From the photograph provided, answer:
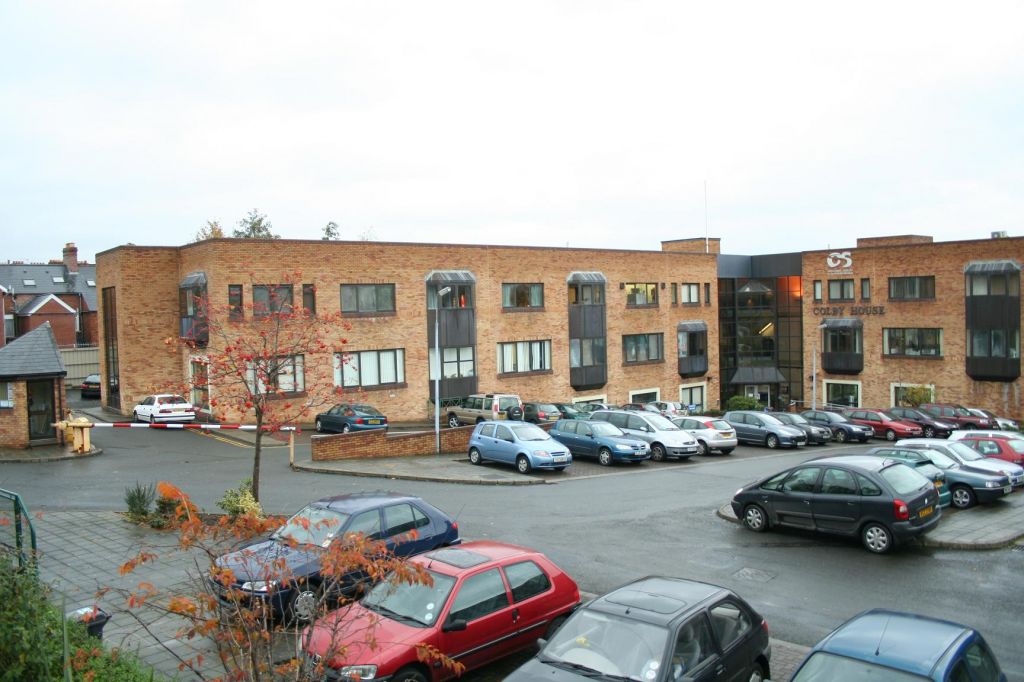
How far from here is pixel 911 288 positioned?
5141 cm

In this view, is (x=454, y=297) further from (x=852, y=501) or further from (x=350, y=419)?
(x=852, y=501)

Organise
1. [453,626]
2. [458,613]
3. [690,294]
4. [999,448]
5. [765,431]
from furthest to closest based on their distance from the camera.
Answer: [690,294], [765,431], [999,448], [458,613], [453,626]

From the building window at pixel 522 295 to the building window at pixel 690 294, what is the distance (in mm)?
12342

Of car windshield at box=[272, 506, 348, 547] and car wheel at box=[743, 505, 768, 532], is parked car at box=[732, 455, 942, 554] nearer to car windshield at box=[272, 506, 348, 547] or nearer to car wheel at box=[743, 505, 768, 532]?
car wheel at box=[743, 505, 768, 532]

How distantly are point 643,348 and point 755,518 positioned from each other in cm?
3303

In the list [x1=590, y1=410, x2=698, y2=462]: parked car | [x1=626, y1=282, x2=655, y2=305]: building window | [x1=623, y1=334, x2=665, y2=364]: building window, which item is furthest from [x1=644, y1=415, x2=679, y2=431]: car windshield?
[x1=626, y1=282, x2=655, y2=305]: building window

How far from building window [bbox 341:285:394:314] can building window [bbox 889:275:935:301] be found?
33542 millimetres

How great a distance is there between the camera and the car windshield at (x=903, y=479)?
567 inches

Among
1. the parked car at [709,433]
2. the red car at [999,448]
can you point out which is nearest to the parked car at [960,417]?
the red car at [999,448]

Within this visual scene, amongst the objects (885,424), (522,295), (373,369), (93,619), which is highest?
(522,295)

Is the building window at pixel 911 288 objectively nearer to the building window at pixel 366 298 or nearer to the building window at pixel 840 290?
the building window at pixel 840 290

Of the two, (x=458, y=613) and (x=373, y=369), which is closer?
(x=458, y=613)

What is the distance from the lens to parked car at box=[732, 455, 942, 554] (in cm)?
1412

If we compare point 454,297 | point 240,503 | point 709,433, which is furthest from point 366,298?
point 240,503
